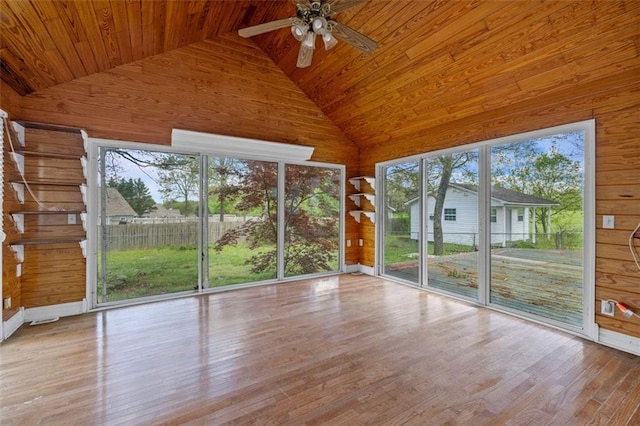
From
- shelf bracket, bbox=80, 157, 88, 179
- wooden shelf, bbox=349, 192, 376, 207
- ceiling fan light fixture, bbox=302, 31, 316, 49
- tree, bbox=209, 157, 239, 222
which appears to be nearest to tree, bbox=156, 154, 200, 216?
tree, bbox=209, 157, 239, 222

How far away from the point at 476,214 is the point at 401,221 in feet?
4.45

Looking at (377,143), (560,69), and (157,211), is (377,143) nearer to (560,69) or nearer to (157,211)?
(560,69)

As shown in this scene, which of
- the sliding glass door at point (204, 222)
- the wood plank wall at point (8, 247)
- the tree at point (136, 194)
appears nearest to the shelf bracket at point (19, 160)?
the wood plank wall at point (8, 247)

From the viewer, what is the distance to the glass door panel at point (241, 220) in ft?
14.4

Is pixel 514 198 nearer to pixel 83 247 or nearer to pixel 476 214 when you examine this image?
pixel 476 214

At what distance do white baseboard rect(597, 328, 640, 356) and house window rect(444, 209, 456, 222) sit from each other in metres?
1.93

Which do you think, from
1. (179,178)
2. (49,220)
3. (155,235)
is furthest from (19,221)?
(179,178)

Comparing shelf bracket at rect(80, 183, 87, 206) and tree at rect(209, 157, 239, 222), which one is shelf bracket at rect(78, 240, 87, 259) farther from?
tree at rect(209, 157, 239, 222)

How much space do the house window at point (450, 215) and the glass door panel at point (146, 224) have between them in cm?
364

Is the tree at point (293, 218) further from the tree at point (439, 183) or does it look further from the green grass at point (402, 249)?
the tree at point (439, 183)

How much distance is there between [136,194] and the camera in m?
3.84

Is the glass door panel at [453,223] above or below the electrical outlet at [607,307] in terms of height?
above

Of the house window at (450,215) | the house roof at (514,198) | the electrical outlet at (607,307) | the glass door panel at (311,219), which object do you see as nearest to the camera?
the electrical outlet at (607,307)

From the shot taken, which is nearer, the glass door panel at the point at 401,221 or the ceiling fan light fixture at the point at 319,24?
the ceiling fan light fixture at the point at 319,24
